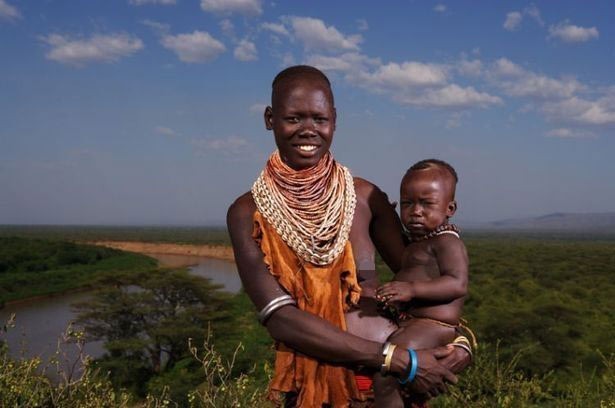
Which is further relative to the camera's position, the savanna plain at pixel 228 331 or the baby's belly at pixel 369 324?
the savanna plain at pixel 228 331

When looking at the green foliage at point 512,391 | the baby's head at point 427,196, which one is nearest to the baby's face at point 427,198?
the baby's head at point 427,196

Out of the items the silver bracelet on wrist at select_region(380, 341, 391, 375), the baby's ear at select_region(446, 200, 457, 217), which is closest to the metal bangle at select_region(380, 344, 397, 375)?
the silver bracelet on wrist at select_region(380, 341, 391, 375)

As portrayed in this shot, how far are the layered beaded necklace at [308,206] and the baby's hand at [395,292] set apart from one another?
0.96 feet

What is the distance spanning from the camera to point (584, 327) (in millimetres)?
22766

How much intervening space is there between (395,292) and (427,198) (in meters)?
0.45

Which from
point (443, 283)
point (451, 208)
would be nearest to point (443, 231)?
point (451, 208)

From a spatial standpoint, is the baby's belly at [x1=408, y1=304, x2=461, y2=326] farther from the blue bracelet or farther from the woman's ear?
the woman's ear

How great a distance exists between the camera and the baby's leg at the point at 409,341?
7.59 feet

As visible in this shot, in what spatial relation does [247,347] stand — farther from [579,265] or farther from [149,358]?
[579,265]

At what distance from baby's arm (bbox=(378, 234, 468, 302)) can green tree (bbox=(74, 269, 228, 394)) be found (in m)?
20.4

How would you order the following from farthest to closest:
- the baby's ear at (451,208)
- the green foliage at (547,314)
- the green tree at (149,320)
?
the green tree at (149,320)
the green foliage at (547,314)
the baby's ear at (451,208)

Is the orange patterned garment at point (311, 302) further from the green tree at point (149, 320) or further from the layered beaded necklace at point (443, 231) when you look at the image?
the green tree at point (149, 320)

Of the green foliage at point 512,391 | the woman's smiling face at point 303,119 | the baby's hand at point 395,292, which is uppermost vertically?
the woman's smiling face at point 303,119

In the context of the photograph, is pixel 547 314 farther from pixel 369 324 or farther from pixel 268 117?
pixel 268 117
